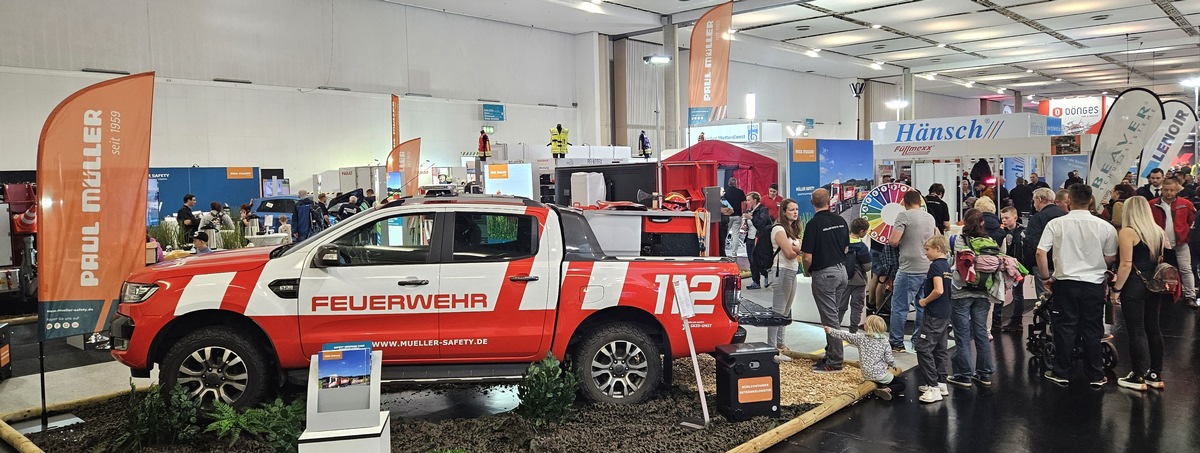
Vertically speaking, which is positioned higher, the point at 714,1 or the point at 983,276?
the point at 714,1

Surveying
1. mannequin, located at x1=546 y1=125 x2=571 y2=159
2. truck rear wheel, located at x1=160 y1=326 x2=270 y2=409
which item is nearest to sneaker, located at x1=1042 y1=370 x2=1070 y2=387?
truck rear wheel, located at x1=160 y1=326 x2=270 y2=409

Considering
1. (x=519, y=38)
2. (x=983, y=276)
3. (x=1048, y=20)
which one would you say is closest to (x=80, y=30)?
(x=519, y=38)

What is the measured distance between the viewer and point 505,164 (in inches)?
606

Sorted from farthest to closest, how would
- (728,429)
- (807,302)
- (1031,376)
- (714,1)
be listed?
(714,1) < (807,302) < (1031,376) < (728,429)

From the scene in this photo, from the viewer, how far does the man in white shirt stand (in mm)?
6457

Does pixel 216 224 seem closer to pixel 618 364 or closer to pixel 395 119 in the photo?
pixel 395 119

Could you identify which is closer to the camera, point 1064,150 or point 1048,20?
point 1064,150

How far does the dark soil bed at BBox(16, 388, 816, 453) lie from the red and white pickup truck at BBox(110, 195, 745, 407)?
10.8 inches

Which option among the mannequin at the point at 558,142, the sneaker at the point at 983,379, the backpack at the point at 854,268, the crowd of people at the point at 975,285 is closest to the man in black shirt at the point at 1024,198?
the mannequin at the point at 558,142

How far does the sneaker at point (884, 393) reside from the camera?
21.0 ft

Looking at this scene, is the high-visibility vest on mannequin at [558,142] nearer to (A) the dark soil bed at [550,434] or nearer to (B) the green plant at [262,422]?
(A) the dark soil bed at [550,434]

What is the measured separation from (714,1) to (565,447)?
1914cm

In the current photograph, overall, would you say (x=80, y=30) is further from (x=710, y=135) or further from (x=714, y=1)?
(x=710, y=135)


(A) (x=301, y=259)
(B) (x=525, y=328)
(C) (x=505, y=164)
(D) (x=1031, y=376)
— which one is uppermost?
(C) (x=505, y=164)
